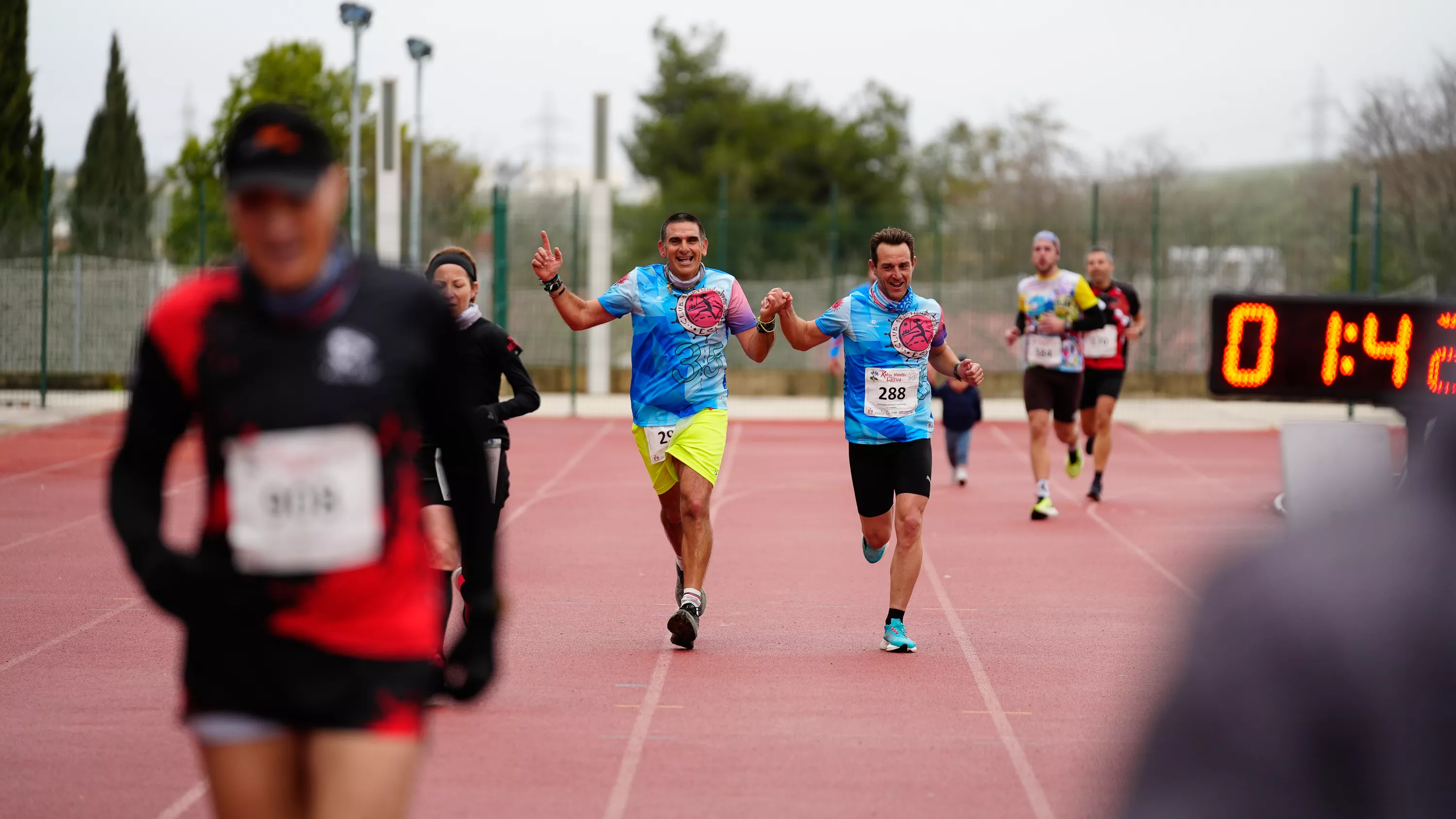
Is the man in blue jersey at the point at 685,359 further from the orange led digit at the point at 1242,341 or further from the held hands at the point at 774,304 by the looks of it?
the orange led digit at the point at 1242,341

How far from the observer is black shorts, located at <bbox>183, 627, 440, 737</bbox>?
10.4 ft

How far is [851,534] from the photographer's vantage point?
13.1 meters

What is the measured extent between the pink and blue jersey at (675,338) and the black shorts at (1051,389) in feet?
17.7

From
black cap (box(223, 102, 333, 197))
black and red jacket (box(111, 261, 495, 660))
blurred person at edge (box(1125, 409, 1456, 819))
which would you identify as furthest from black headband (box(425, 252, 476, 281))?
blurred person at edge (box(1125, 409, 1456, 819))

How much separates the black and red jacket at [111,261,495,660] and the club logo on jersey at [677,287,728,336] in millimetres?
5136

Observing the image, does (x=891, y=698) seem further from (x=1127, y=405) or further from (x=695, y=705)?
(x=1127, y=405)

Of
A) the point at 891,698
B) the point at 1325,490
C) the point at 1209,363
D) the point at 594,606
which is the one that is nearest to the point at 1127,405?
the point at 594,606

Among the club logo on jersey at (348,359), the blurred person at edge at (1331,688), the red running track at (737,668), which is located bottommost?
the red running track at (737,668)

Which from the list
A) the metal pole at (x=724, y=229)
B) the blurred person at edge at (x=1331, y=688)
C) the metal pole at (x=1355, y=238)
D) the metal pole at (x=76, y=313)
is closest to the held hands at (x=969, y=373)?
the blurred person at edge at (x=1331, y=688)

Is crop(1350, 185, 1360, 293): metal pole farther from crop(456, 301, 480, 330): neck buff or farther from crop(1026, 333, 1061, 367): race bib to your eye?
crop(456, 301, 480, 330): neck buff

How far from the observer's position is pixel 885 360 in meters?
8.56

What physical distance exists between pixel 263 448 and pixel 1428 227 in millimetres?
25611

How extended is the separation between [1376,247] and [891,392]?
58.2ft

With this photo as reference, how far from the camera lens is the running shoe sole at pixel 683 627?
817cm
